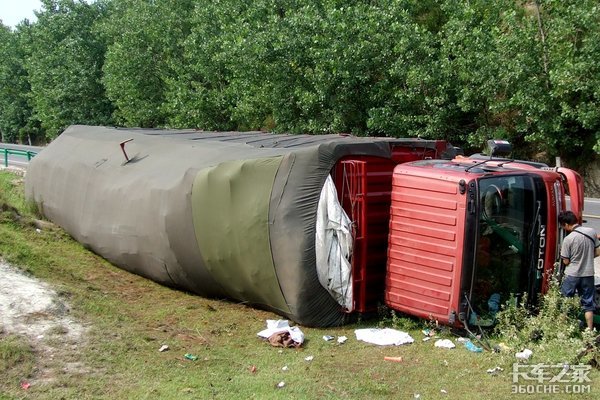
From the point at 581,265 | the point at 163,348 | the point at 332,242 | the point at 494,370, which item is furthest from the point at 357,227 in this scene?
the point at 163,348

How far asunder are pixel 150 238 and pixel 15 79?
48902 mm

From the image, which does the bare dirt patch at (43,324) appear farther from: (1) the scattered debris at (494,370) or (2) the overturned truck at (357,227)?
(1) the scattered debris at (494,370)

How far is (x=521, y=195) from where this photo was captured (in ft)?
21.4

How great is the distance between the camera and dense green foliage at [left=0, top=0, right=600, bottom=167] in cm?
1823

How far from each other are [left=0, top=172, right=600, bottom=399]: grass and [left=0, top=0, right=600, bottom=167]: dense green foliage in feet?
43.9

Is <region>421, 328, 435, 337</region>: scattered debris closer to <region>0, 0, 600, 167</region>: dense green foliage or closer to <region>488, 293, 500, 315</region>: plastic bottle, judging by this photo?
<region>488, 293, 500, 315</region>: plastic bottle

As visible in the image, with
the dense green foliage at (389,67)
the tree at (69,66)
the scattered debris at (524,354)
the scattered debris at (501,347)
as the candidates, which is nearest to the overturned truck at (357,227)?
the scattered debris at (501,347)

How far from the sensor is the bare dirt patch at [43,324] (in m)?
5.55

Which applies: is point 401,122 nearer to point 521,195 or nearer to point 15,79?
point 521,195

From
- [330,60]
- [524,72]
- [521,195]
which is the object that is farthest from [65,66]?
[521,195]

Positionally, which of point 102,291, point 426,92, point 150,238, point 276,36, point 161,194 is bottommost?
point 102,291

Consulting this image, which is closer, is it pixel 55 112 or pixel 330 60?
pixel 330 60

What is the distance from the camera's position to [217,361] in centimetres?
595

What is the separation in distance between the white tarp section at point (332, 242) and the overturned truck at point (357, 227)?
12mm
